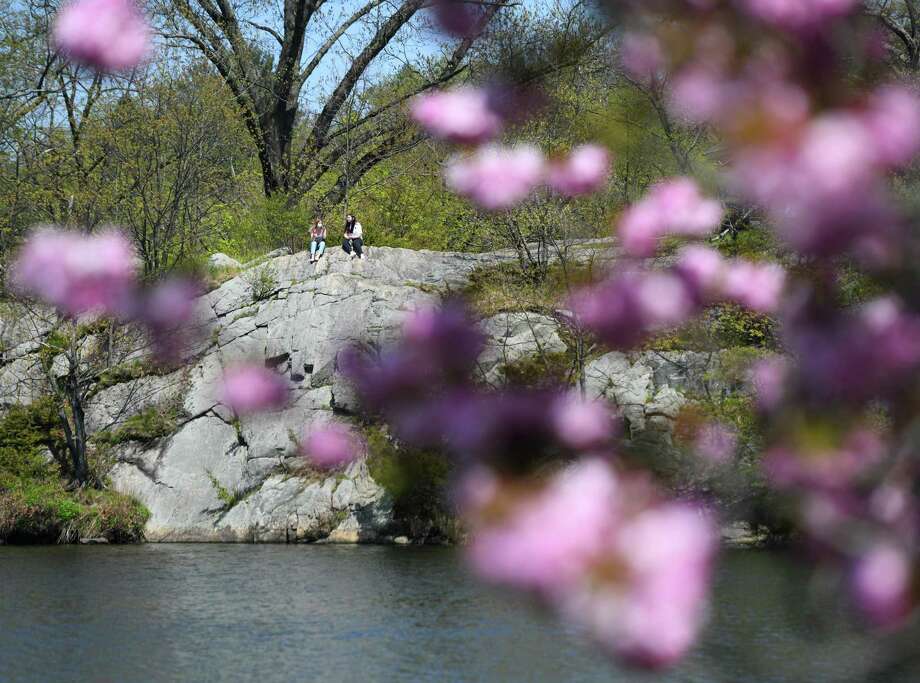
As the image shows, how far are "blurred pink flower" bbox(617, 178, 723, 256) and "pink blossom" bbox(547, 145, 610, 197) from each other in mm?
300

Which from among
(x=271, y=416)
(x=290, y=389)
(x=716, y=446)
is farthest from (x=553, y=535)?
(x=271, y=416)

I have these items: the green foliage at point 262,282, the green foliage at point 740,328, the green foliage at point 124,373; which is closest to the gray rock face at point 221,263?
the green foliage at point 262,282

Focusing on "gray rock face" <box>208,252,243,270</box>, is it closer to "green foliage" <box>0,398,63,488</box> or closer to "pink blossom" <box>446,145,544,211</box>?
"green foliage" <box>0,398,63,488</box>

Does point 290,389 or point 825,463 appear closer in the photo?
point 825,463

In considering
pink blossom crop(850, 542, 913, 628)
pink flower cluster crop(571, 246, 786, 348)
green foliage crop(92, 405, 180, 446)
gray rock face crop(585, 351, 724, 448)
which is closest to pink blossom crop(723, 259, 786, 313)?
pink flower cluster crop(571, 246, 786, 348)

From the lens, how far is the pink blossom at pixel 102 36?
2730mm

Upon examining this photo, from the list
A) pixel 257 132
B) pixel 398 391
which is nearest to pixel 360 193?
pixel 257 132

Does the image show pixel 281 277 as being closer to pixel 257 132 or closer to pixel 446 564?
pixel 257 132

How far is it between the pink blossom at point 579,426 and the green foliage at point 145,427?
20713 mm

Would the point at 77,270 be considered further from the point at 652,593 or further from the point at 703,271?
the point at 652,593

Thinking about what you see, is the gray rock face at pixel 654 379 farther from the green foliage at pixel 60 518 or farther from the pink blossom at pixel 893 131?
the pink blossom at pixel 893 131

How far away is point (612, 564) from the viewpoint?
58.6 inches

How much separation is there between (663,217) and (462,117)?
1.55 ft

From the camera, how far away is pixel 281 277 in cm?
2305
